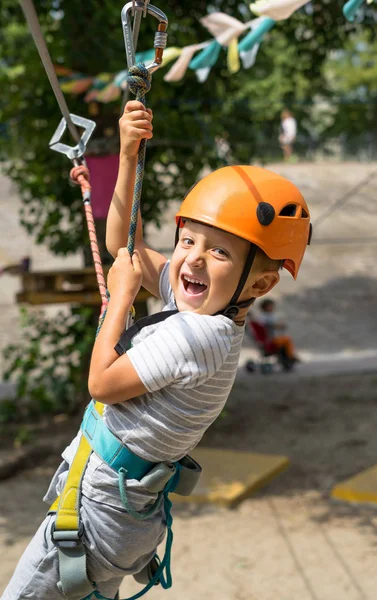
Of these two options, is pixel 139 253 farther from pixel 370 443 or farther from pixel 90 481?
pixel 370 443

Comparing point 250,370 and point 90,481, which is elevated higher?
point 90,481

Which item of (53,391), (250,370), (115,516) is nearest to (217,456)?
(53,391)

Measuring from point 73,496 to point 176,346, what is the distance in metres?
0.50

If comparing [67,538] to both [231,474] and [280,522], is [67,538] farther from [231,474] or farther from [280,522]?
[231,474]

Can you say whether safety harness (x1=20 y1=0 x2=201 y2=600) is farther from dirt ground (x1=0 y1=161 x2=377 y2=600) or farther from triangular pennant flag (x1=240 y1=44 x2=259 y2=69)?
triangular pennant flag (x1=240 y1=44 x2=259 y2=69)

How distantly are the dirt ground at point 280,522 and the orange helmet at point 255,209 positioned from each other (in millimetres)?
2538

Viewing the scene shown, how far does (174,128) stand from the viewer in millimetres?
6312

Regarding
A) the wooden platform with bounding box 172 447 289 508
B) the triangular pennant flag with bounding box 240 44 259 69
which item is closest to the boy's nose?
the triangular pennant flag with bounding box 240 44 259 69

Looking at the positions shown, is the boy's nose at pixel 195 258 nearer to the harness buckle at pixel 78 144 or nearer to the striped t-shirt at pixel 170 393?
the striped t-shirt at pixel 170 393

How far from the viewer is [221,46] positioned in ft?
16.0

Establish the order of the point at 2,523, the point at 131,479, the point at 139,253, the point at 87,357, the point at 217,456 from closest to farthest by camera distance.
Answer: the point at 131,479
the point at 139,253
the point at 2,523
the point at 217,456
the point at 87,357

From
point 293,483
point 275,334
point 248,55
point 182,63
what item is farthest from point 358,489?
point 275,334

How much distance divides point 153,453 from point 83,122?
108 centimetres

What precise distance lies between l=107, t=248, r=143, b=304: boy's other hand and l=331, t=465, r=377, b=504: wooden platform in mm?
3570
